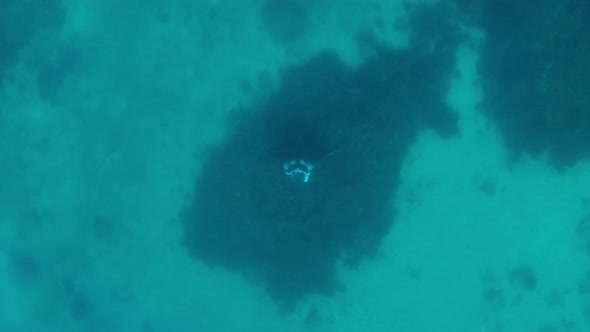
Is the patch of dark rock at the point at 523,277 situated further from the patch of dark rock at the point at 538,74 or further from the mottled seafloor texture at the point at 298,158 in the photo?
the patch of dark rock at the point at 538,74

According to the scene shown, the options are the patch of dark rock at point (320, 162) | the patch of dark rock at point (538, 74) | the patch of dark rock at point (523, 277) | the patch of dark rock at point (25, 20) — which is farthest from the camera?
the patch of dark rock at point (523, 277)

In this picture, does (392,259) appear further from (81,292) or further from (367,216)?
(81,292)

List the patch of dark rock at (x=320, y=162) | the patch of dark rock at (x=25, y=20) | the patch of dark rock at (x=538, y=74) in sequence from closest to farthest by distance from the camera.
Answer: the patch of dark rock at (x=538, y=74) → the patch of dark rock at (x=320, y=162) → the patch of dark rock at (x=25, y=20)

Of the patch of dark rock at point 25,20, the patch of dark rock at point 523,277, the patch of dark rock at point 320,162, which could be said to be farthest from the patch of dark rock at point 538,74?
the patch of dark rock at point 25,20

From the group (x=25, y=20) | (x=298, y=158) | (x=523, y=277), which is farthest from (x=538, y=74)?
(x=25, y=20)

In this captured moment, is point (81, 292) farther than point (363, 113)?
Yes

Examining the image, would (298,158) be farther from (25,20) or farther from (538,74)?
(25,20)

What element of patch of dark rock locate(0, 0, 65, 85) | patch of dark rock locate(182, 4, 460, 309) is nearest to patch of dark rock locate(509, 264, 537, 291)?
patch of dark rock locate(182, 4, 460, 309)

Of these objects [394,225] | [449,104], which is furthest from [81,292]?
[449,104]
